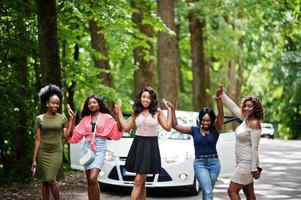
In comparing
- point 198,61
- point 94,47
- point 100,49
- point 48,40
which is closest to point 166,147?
point 48,40

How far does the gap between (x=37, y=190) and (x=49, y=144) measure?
3.28m

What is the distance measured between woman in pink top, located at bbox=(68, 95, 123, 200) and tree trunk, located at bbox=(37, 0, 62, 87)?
236 centimetres

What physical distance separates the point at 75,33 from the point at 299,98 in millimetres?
30135

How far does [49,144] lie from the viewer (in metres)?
8.74

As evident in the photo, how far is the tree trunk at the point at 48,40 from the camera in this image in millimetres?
11023

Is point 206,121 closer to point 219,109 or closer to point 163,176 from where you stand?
point 219,109

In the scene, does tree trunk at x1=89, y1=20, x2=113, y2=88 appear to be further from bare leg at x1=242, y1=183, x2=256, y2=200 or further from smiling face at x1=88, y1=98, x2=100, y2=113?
bare leg at x1=242, y1=183, x2=256, y2=200

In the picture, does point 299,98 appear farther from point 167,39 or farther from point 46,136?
point 46,136

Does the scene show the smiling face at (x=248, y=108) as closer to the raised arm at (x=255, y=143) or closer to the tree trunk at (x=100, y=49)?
the raised arm at (x=255, y=143)

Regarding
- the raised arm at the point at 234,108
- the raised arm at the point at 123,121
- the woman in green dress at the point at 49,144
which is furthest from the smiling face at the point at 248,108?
the woman in green dress at the point at 49,144

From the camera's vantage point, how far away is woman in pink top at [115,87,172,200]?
28.0 feet

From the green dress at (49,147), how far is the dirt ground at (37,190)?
6.99 ft

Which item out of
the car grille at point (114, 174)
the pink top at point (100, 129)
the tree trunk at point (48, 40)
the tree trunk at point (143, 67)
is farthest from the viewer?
the tree trunk at point (143, 67)

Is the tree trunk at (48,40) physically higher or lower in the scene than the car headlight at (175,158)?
→ higher
